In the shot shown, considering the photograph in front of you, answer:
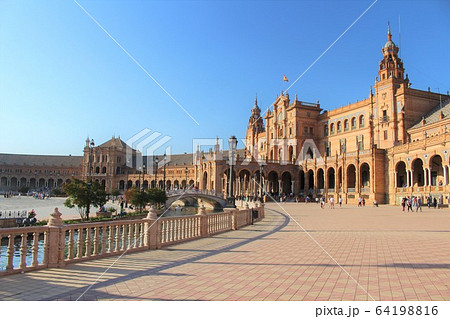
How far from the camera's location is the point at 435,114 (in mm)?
47906

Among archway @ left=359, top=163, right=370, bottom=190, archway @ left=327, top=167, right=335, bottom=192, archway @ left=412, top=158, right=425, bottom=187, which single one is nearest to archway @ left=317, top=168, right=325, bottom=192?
archway @ left=327, top=167, right=335, bottom=192

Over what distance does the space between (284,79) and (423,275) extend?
5600cm

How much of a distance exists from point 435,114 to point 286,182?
94.0ft

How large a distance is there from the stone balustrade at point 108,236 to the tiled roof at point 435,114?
3890 cm

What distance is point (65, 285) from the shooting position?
19.9 ft

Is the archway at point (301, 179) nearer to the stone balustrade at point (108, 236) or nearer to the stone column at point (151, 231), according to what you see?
the stone balustrade at point (108, 236)

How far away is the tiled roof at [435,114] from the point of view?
4606cm

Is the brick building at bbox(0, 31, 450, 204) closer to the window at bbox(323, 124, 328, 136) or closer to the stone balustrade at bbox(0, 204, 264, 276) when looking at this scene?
the window at bbox(323, 124, 328, 136)

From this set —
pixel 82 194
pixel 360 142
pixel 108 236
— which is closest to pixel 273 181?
pixel 360 142

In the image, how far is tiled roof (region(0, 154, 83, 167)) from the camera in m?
134

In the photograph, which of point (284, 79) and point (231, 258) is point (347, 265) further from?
point (284, 79)

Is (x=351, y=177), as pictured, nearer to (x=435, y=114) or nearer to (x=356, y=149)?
(x=356, y=149)

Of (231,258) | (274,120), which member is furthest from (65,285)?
(274,120)

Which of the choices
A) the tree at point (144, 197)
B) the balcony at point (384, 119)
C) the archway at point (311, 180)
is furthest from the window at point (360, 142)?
the tree at point (144, 197)
